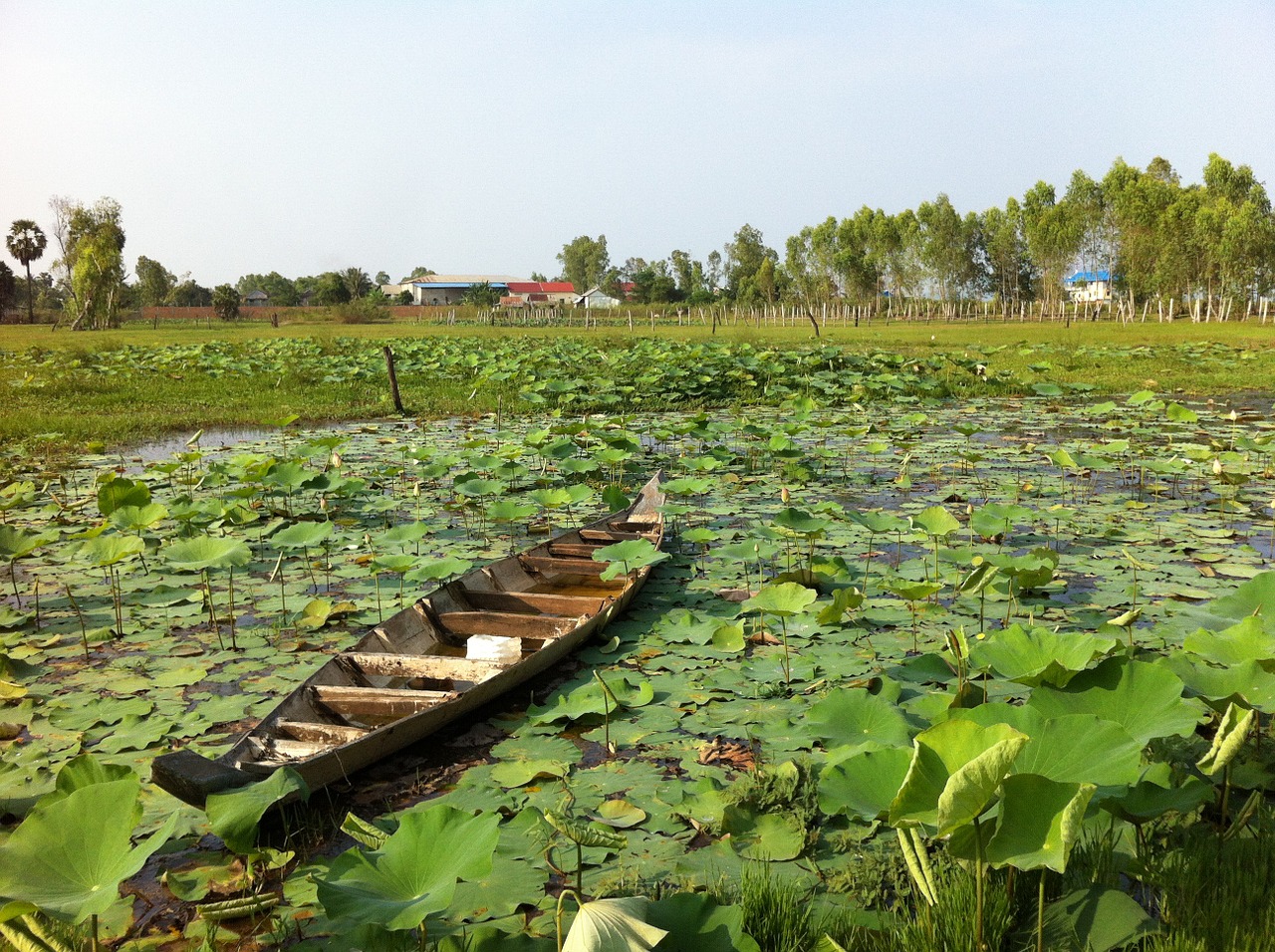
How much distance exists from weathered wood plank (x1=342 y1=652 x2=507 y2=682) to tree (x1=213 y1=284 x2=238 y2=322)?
51.9 meters

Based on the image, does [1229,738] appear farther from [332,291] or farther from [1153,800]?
[332,291]

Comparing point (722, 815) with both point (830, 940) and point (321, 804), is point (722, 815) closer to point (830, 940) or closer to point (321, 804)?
point (830, 940)

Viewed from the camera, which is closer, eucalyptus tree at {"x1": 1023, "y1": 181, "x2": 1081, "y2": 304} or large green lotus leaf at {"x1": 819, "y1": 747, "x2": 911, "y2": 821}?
large green lotus leaf at {"x1": 819, "y1": 747, "x2": 911, "y2": 821}

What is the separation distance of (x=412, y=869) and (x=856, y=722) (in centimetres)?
128

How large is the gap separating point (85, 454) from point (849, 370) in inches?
416

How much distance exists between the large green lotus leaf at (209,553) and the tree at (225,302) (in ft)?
167

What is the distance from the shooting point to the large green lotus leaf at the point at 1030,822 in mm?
1617

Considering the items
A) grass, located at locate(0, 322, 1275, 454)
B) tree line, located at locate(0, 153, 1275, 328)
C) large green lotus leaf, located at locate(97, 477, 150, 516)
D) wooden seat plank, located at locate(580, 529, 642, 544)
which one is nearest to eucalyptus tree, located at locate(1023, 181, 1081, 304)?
tree line, located at locate(0, 153, 1275, 328)

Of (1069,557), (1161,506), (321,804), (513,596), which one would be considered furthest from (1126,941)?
(1161,506)

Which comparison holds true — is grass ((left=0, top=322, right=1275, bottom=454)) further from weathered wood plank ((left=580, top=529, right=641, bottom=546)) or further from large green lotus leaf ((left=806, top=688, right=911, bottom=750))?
large green lotus leaf ((left=806, top=688, right=911, bottom=750))

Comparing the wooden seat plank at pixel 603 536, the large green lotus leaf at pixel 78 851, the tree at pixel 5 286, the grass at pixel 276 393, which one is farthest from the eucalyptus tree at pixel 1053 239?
the tree at pixel 5 286

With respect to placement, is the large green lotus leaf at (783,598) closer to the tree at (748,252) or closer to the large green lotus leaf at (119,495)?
the large green lotus leaf at (119,495)

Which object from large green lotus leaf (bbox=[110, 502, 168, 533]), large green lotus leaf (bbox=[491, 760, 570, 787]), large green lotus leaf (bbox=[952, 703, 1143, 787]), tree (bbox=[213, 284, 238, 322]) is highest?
tree (bbox=[213, 284, 238, 322])

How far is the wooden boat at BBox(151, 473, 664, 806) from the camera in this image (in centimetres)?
282
